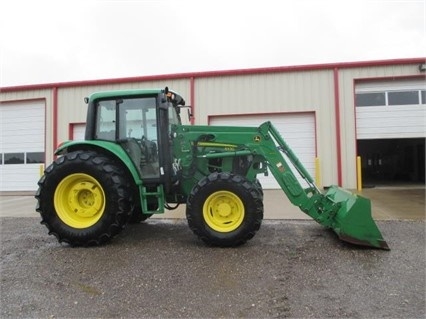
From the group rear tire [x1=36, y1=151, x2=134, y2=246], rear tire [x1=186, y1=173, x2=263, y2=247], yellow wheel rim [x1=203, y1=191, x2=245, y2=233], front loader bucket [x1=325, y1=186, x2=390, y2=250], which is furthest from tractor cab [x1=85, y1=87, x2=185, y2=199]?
front loader bucket [x1=325, y1=186, x2=390, y2=250]

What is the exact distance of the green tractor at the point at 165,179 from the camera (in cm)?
489

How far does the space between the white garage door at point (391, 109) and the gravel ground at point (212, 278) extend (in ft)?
26.5

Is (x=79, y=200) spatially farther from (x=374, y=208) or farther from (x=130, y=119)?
(x=374, y=208)

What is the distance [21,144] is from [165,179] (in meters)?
12.6

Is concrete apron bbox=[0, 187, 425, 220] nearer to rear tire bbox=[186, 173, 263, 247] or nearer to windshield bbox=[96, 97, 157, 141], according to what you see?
rear tire bbox=[186, 173, 263, 247]

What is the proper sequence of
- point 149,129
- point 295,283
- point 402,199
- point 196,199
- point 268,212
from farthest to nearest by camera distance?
point 402,199 < point 268,212 < point 149,129 < point 196,199 < point 295,283

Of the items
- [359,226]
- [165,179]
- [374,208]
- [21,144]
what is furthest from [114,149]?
[21,144]

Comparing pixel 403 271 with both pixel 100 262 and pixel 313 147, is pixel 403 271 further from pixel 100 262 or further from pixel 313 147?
pixel 313 147

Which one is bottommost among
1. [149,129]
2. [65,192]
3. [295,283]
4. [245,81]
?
[295,283]

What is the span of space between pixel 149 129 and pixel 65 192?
153cm

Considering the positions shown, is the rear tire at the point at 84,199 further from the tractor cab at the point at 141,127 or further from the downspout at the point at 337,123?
the downspout at the point at 337,123

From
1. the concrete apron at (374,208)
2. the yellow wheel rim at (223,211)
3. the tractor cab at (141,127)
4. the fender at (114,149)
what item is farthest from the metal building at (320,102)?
the fender at (114,149)

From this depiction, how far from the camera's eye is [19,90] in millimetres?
15094

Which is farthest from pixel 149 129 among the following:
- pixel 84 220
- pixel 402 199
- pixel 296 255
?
pixel 402 199
